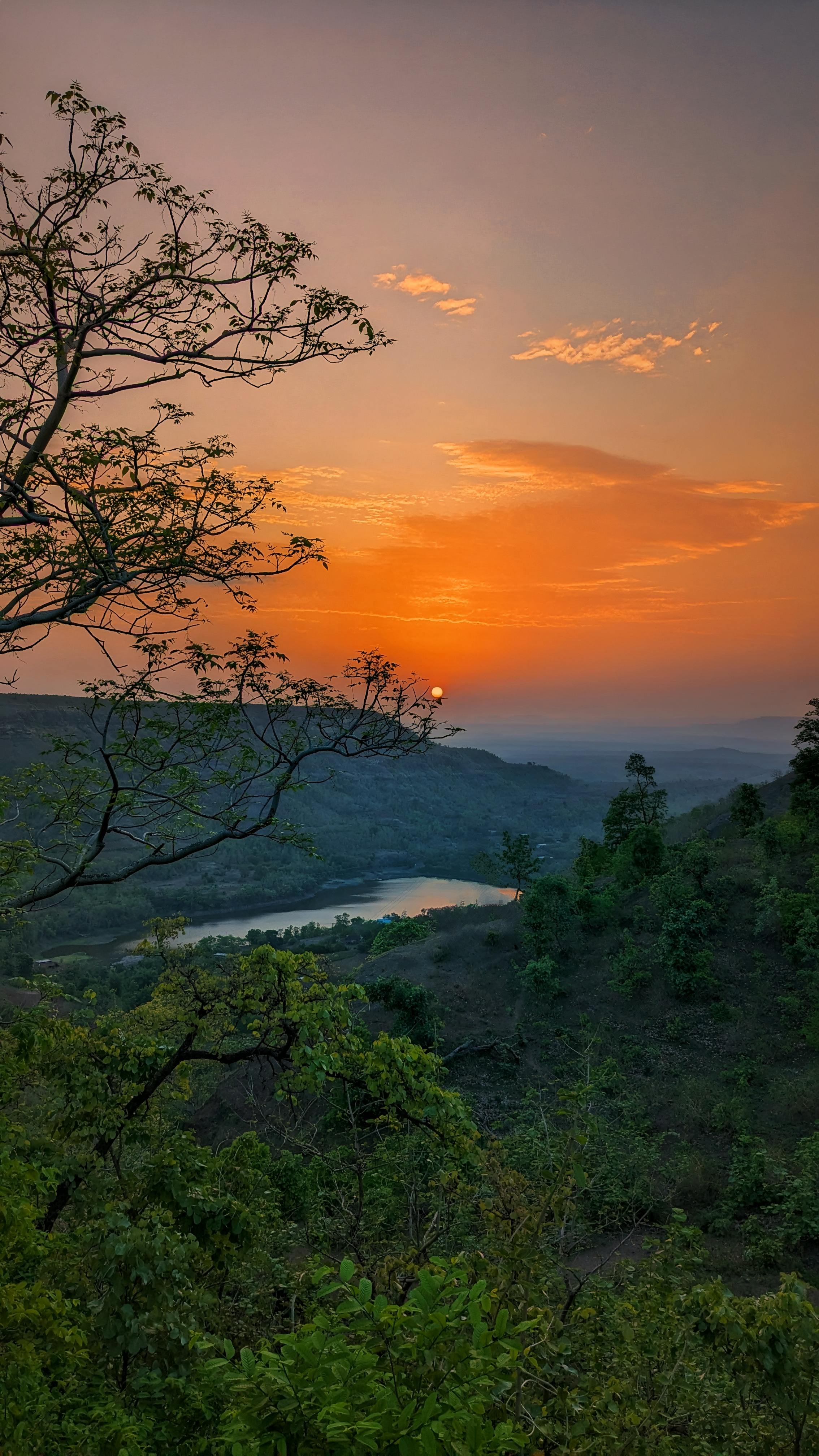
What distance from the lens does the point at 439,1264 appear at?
2852 mm

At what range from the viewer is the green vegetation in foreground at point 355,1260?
7.86ft

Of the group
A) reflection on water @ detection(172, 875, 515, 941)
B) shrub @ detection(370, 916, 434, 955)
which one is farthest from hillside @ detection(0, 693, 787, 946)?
shrub @ detection(370, 916, 434, 955)

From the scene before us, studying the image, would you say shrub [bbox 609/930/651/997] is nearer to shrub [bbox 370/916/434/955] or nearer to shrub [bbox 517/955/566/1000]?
shrub [bbox 517/955/566/1000]

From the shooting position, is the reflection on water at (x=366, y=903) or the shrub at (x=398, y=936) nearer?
the shrub at (x=398, y=936)

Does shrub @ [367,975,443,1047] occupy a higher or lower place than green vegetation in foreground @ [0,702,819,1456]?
lower

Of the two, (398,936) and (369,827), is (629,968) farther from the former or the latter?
(369,827)

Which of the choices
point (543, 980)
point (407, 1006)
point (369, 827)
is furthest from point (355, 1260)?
point (369, 827)

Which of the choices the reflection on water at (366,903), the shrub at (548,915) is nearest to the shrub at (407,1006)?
the shrub at (548,915)

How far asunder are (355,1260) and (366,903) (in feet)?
235

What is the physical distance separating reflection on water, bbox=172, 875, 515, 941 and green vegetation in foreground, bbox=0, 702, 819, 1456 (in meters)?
49.4

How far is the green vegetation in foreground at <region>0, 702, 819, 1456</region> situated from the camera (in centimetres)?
239

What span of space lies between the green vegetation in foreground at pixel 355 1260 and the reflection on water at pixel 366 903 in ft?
162

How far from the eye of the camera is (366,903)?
78.0m

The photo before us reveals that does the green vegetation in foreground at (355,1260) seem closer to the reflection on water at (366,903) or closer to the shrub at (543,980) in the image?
the shrub at (543,980)
